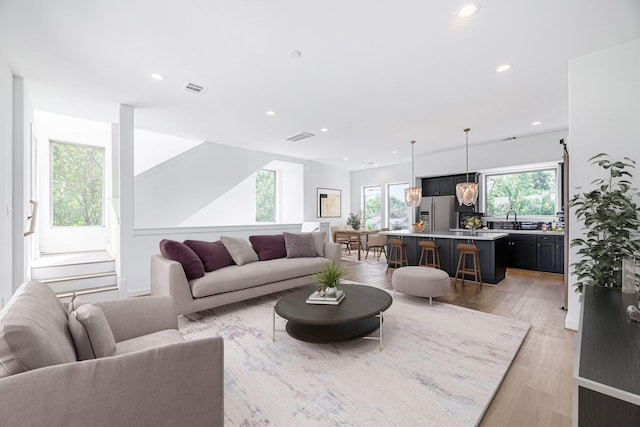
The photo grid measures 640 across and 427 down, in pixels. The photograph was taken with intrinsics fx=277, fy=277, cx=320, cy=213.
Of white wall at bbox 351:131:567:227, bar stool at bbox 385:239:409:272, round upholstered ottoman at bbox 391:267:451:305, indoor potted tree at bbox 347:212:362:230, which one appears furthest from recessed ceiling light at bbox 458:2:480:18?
indoor potted tree at bbox 347:212:362:230

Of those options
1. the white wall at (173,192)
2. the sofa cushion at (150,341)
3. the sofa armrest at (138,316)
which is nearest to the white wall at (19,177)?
the white wall at (173,192)

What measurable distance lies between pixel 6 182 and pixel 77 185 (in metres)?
2.92

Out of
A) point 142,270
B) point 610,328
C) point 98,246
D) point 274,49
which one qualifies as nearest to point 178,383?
point 610,328

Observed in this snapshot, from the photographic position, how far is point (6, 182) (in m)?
2.96

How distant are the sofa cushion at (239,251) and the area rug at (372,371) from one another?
850mm

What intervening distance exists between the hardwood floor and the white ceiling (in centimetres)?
276

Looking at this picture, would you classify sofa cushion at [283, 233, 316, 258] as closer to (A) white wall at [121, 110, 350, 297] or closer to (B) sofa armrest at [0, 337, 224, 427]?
(A) white wall at [121, 110, 350, 297]

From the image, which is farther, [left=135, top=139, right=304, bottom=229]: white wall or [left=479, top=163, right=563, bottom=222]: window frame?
[left=479, top=163, right=563, bottom=222]: window frame

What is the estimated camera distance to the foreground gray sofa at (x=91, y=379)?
3.00 feet

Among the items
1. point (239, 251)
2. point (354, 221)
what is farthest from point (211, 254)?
A: point (354, 221)

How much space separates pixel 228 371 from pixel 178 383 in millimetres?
1124

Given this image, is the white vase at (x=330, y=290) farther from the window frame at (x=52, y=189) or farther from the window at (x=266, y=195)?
the window frame at (x=52, y=189)

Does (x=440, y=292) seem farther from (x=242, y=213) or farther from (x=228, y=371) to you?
(x=242, y=213)

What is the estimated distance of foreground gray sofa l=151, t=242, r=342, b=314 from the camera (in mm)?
2994
